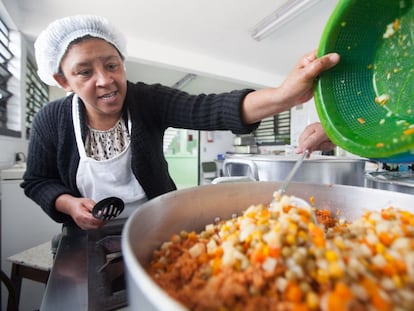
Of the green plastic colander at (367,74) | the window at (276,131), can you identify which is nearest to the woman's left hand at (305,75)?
Answer: the green plastic colander at (367,74)

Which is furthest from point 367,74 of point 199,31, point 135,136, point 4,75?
point 4,75

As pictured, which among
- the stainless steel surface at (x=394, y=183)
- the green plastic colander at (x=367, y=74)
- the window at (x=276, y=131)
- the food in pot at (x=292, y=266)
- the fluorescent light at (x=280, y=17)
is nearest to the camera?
the food in pot at (x=292, y=266)

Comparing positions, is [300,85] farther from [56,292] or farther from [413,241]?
[56,292]

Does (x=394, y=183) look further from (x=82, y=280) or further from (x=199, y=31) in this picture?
(x=199, y=31)

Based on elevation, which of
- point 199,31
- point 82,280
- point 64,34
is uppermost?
point 199,31

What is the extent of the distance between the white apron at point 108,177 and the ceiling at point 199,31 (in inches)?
71.2

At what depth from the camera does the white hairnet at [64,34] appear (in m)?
0.84

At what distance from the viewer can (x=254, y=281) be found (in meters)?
0.30

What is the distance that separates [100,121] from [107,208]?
47 centimetres

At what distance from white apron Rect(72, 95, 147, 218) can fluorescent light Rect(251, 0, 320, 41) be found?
1.95 m

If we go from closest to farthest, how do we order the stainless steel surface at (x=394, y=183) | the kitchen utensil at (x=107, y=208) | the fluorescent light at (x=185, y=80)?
the kitchen utensil at (x=107, y=208)
the stainless steel surface at (x=394, y=183)
the fluorescent light at (x=185, y=80)

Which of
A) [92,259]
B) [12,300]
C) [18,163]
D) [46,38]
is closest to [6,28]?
[18,163]

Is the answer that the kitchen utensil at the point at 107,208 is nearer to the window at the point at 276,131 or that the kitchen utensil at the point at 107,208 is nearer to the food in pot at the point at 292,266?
the food in pot at the point at 292,266

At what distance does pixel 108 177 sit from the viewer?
37.1 inches
